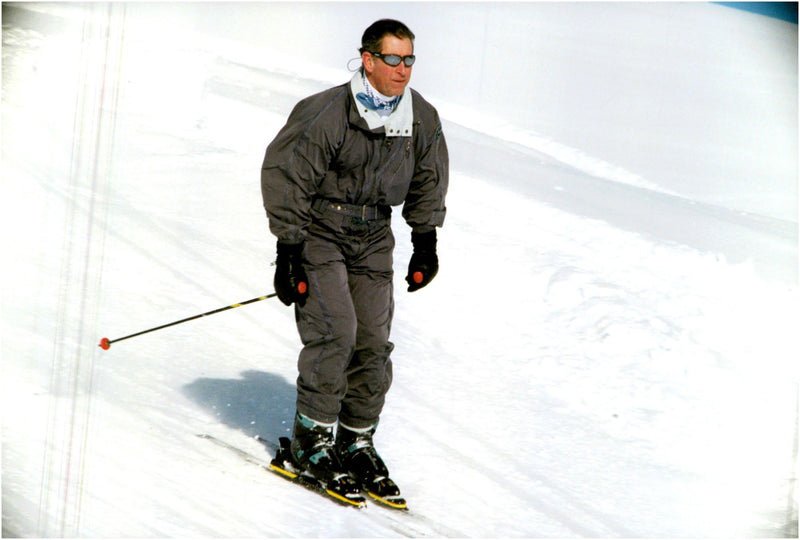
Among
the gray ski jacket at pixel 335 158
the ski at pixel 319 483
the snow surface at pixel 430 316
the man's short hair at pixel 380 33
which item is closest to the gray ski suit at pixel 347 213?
the gray ski jacket at pixel 335 158

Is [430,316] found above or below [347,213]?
below

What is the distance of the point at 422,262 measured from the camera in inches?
176

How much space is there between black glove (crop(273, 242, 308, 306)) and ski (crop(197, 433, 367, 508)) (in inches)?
29.2

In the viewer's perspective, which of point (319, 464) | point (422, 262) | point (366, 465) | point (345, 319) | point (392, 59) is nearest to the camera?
point (392, 59)

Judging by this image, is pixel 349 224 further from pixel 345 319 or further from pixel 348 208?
pixel 345 319

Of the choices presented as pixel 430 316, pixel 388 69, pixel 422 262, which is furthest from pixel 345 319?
pixel 430 316

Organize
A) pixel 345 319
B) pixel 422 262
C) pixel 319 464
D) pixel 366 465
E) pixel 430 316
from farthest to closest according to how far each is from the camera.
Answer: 1. pixel 430 316
2. pixel 422 262
3. pixel 366 465
4. pixel 319 464
5. pixel 345 319

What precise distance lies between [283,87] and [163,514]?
8.88 m

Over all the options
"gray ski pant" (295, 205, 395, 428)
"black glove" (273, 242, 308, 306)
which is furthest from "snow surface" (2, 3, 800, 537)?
"black glove" (273, 242, 308, 306)

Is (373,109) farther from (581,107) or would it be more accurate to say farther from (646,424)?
(581,107)

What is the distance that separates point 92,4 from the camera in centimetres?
1391

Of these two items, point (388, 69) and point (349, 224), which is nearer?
point (388, 69)

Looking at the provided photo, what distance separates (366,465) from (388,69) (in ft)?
5.46

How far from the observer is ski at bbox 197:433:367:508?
408 cm
